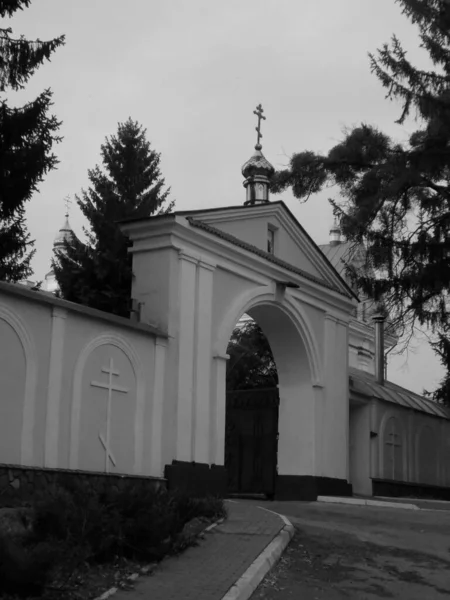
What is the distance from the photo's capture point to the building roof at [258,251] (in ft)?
53.7

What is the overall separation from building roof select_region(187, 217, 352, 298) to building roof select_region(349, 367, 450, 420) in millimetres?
2615

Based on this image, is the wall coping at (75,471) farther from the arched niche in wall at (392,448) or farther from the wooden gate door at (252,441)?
the arched niche in wall at (392,448)

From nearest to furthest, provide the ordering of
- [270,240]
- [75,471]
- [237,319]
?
[75,471], [237,319], [270,240]

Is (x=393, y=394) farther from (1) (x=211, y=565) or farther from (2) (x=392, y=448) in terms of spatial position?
(1) (x=211, y=565)

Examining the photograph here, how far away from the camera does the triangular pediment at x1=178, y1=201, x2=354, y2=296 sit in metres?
17.3

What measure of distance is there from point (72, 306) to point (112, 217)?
454 inches

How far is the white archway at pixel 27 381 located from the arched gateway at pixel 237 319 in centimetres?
302

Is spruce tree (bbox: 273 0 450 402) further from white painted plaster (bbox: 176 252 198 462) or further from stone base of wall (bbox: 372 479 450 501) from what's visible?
stone base of wall (bbox: 372 479 450 501)

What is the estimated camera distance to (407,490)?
23203mm

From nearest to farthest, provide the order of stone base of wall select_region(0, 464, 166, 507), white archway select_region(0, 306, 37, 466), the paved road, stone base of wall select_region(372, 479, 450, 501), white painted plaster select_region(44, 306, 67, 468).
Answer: the paved road → stone base of wall select_region(0, 464, 166, 507) → white archway select_region(0, 306, 37, 466) → white painted plaster select_region(44, 306, 67, 468) → stone base of wall select_region(372, 479, 450, 501)

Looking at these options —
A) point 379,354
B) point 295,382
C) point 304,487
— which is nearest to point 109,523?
point 304,487

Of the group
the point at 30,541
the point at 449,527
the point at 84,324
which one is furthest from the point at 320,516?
the point at 30,541

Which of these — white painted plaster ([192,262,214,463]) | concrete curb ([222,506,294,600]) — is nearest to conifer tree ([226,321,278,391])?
white painted plaster ([192,262,214,463])

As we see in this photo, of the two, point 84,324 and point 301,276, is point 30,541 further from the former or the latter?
point 301,276
